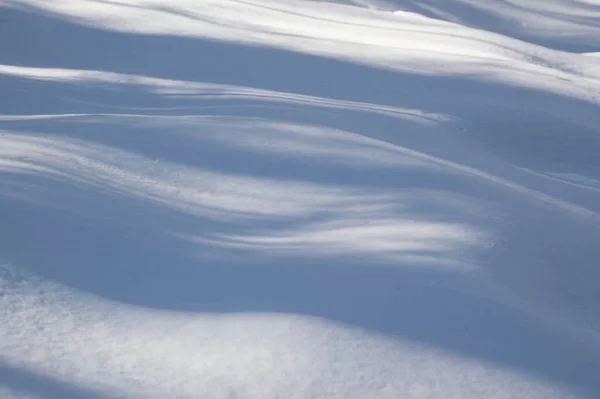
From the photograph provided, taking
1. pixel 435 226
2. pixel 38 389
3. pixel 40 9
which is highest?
pixel 40 9

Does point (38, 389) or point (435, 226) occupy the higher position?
point (435, 226)

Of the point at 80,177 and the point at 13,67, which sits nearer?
the point at 80,177

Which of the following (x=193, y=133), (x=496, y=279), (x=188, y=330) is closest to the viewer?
(x=188, y=330)

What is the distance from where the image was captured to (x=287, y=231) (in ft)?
11.1

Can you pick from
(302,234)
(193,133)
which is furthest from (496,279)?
(193,133)

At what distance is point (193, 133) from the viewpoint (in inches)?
184

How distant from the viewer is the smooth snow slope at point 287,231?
2367 millimetres

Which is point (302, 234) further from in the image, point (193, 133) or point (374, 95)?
point (374, 95)

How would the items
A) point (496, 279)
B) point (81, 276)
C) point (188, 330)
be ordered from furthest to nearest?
point (496, 279) < point (81, 276) < point (188, 330)

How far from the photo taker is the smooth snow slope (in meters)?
2.37

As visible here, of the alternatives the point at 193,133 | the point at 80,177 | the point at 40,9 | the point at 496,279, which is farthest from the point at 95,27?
the point at 496,279

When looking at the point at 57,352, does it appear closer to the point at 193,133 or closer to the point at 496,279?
the point at 496,279

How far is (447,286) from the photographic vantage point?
113 inches

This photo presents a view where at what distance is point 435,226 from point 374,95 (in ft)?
10.5
